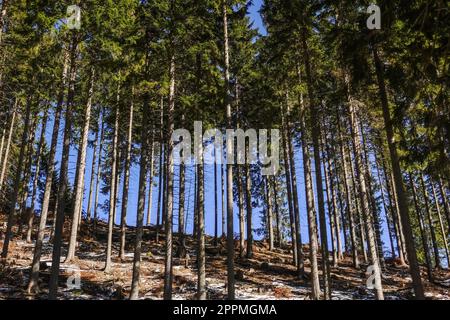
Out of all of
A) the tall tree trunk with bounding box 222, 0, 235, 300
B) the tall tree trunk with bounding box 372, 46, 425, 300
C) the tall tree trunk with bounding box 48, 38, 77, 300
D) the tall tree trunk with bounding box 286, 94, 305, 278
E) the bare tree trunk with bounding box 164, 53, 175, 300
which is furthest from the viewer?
the tall tree trunk with bounding box 286, 94, 305, 278

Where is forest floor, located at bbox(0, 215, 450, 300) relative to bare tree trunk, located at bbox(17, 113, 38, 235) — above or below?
below

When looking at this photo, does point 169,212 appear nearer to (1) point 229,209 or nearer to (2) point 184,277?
(1) point 229,209

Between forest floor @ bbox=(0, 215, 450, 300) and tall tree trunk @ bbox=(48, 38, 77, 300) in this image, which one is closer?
tall tree trunk @ bbox=(48, 38, 77, 300)

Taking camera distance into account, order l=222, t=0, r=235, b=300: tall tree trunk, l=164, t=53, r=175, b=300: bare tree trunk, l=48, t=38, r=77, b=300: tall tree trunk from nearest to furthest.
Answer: l=48, t=38, r=77, b=300: tall tree trunk < l=222, t=0, r=235, b=300: tall tree trunk < l=164, t=53, r=175, b=300: bare tree trunk

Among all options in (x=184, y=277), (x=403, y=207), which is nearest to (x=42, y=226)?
(x=184, y=277)

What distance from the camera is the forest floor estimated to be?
Result: 53.1 ft

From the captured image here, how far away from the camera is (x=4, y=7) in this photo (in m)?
13.5

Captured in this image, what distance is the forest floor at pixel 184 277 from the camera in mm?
16172

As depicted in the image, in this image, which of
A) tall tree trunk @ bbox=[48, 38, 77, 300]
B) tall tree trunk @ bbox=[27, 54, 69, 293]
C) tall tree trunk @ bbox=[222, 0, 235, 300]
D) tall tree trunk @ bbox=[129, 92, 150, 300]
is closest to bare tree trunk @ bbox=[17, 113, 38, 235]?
tall tree trunk @ bbox=[27, 54, 69, 293]

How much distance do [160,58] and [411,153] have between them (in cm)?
1160

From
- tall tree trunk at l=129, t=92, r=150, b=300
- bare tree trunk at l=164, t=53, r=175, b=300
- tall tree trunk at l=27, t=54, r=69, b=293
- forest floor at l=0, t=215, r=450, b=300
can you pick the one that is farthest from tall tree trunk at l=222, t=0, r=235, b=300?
tall tree trunk at l=27, t=54, r=69, b=293

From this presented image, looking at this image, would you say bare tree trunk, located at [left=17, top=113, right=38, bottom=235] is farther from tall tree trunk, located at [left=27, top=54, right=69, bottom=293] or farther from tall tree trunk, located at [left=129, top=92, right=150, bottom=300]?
tall tree trunk, located at [left=129, top=92, right=150, bottom=300]

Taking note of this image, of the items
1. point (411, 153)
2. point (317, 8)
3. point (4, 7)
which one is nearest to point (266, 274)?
point (411, 153)
